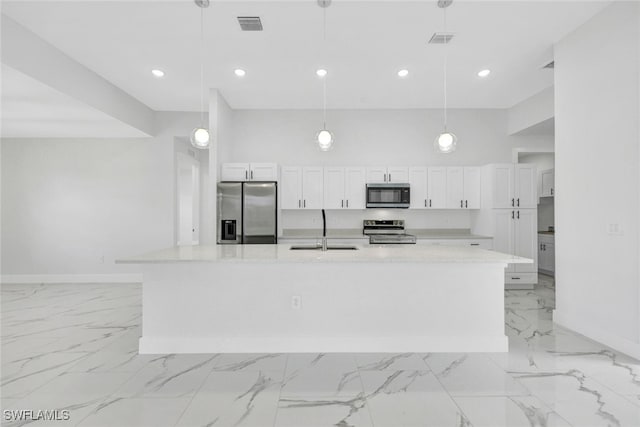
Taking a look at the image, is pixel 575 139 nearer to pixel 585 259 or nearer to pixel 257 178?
pixel 585 259

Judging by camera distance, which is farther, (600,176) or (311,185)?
(311,185)

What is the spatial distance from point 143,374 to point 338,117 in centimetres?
475

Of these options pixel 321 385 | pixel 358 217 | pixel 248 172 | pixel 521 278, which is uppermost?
pixel 248 172

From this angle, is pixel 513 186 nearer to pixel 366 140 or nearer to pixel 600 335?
pixel 366 140

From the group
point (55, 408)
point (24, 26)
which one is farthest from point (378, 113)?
point (55, 408)

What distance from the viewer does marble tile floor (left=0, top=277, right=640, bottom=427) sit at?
2.00 meters

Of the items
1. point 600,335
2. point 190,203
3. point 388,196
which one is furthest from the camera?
point 190,203

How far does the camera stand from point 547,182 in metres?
6.92

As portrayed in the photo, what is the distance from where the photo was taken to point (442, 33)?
11.4 ft

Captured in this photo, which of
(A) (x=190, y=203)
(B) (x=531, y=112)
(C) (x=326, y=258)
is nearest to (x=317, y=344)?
(C) (x=326, y=258)

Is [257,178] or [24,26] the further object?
[257,178]

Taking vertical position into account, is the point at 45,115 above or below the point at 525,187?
above

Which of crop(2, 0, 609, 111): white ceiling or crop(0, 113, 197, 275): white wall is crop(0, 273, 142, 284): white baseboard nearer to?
crop(0, 113, 197, 275): white wall

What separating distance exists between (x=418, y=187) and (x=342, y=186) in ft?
4.06
